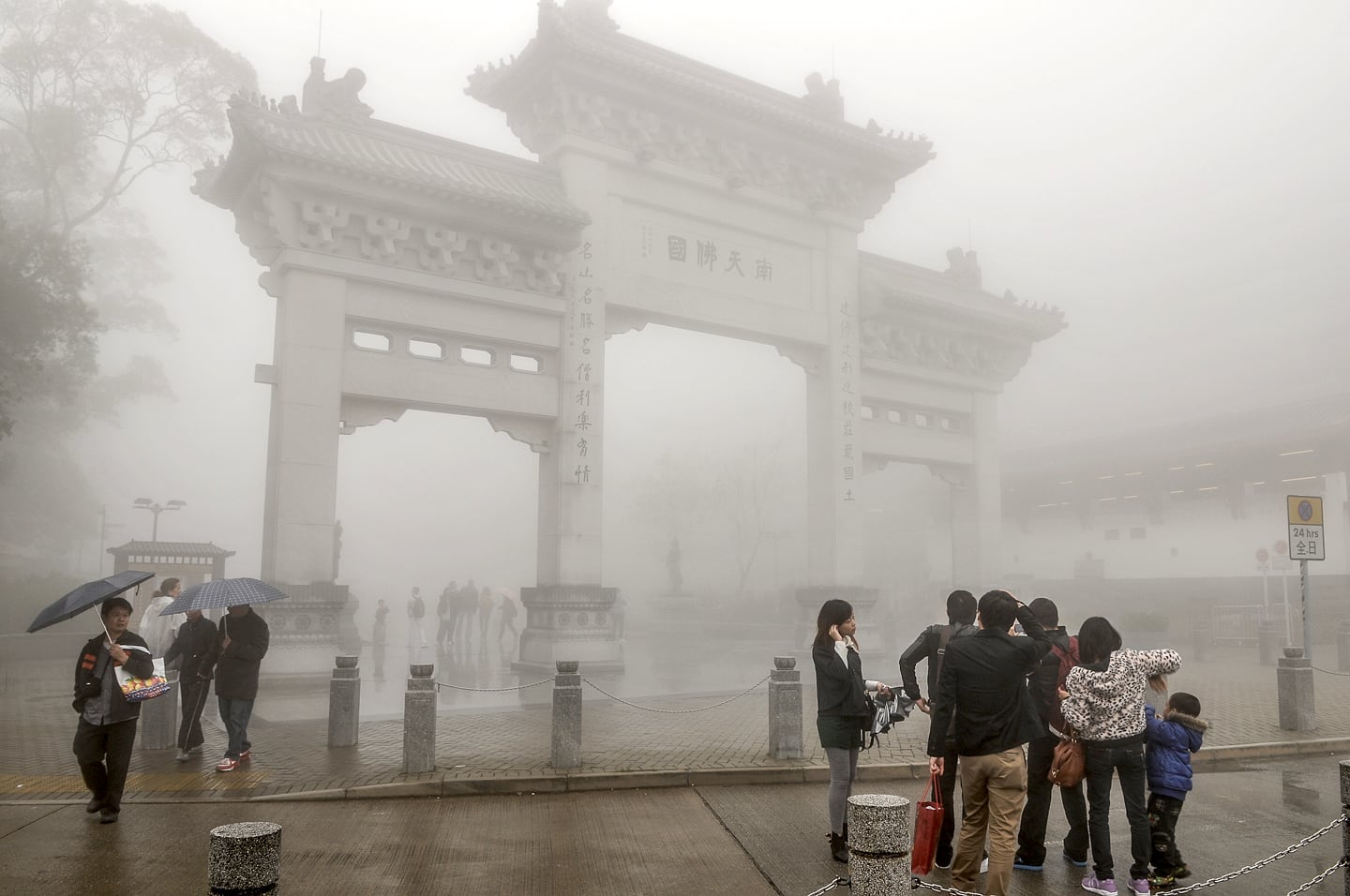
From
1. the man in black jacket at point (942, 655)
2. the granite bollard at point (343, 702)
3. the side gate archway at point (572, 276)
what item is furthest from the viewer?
the side gate archway at point (572, 276)

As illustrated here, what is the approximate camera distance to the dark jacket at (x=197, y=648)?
9.68 m

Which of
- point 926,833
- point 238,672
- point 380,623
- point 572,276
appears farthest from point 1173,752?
point 380,623

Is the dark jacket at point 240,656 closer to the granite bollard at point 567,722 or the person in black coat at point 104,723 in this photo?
the person in black coat at point 104,723

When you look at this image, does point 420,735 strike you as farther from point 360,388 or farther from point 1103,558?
point 1103,558

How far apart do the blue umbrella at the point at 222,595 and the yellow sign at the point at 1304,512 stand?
40.7 ft

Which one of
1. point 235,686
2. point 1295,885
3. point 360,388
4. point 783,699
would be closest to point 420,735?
point 235,686

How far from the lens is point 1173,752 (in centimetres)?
591

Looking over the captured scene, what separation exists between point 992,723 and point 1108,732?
0.98m

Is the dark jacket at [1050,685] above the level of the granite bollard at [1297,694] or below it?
above

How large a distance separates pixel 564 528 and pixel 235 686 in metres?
8.98

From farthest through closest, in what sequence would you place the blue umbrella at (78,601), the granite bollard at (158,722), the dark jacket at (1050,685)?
the granite bollard at (158,722)
the blue umbrella at (78,601)
the dark jacket at (1050,685)

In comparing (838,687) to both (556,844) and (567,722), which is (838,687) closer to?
(556,844)

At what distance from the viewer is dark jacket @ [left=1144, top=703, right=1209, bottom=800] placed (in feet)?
19.2

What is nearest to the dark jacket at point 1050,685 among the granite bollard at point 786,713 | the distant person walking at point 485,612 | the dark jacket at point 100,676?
the granite bollard at point 786,713
